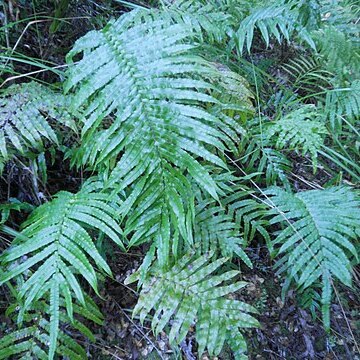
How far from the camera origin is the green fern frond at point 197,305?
1.47 metres

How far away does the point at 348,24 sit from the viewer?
101 inches

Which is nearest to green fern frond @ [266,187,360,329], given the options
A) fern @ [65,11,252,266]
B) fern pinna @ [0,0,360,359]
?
fern pinna @ [0,0,360,359]

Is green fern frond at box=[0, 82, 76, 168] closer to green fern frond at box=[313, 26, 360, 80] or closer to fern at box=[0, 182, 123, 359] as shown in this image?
fern at box=[0, 182, 123, 359]

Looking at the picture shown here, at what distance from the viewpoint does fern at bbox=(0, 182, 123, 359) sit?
1.40 metres

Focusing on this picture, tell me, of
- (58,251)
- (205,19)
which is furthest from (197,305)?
(205,19)

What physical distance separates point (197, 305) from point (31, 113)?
977 millimetres

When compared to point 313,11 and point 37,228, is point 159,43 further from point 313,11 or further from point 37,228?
point 313,11

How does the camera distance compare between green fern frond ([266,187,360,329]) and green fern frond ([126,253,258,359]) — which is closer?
green fern frond ([126,253,258,359])

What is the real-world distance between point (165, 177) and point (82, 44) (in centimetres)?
62

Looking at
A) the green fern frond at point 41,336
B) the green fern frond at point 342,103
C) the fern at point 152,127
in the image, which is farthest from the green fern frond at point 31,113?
the green fern frond at point 342,103

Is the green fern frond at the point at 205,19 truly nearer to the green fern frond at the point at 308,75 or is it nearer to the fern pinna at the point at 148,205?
the fern pinna at the point at 148,205

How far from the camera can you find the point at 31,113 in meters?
1.65

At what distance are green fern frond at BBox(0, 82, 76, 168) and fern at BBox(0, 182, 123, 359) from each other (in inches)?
10.3

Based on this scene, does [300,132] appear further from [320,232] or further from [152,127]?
[152,127]
